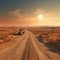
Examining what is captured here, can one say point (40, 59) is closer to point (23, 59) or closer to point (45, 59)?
point (45, 59)

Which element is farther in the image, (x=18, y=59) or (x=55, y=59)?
(x=55, y=59)

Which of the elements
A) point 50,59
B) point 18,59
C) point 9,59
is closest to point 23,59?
point 18,59

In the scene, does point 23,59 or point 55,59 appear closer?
point 23,59

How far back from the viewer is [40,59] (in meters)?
15.3

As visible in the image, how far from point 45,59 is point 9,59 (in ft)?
12.8

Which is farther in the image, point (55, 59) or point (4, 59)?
point (55, 59)

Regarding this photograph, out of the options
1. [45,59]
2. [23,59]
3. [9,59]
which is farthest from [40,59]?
[9,59]

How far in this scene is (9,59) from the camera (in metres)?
15.4

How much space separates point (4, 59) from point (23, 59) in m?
2.03

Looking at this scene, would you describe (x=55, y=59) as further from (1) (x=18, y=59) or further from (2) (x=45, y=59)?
(1) (x=18, y=59)

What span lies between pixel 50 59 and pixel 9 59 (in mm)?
4513

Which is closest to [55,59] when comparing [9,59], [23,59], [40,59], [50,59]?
[50,59]

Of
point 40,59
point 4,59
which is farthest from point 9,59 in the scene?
point 40,59

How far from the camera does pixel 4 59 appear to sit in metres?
15.3
